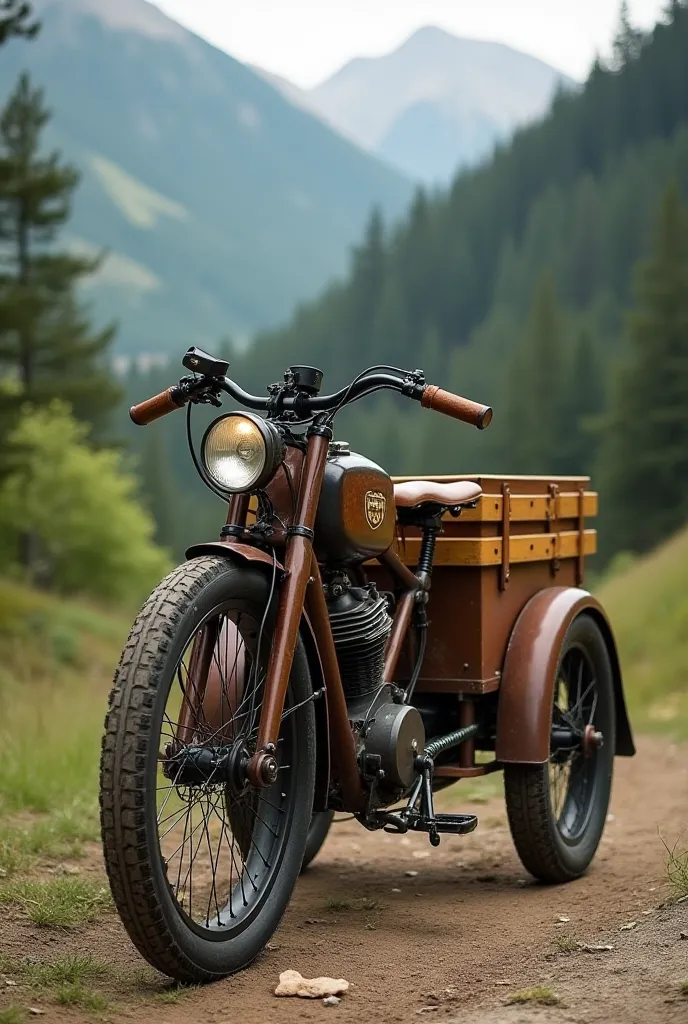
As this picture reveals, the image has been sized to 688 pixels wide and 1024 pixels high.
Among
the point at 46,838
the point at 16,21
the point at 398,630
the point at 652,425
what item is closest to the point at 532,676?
the point at 398,630

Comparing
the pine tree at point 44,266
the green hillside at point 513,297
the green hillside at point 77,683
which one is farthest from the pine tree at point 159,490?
the green hillside at point 77,683

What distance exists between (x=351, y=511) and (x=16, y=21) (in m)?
16.3

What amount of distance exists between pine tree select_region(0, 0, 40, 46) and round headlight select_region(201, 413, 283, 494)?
1590 cm

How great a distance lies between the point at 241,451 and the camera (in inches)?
147

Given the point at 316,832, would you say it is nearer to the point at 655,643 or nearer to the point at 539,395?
the point at 655,643

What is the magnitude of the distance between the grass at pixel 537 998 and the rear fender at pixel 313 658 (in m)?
0.94

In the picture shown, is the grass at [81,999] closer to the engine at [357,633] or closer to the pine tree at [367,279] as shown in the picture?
the engine at [357,633]

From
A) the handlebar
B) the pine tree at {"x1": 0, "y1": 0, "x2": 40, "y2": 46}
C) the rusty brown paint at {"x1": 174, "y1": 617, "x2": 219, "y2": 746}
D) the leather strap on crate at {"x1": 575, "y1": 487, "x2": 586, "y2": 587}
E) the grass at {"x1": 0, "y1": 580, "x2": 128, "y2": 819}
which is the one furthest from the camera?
the pine tree at {"x1": 0, "y1": 0, "x2": 40, "y2": 46}

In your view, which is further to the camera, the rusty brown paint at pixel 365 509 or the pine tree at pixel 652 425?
the pine tree at pixel 652 425

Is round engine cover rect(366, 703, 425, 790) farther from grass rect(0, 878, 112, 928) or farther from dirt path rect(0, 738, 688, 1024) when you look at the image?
grass rect(0, 878, 112, 928)

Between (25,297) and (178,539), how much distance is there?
158ft

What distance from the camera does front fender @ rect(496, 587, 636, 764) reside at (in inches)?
189

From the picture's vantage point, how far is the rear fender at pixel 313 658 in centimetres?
369

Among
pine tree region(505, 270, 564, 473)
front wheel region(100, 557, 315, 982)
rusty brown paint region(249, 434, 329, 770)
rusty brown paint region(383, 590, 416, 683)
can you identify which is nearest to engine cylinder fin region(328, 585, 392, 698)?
rusty brown paint region(383, 590, 416, 683)
